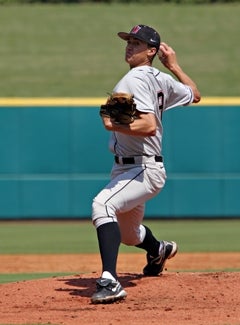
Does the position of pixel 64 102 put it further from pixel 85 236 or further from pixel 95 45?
pixel 95 45

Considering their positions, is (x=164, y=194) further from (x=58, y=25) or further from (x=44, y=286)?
(x=58, y=25)

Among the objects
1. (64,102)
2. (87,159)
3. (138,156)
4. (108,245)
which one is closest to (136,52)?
(138,156)

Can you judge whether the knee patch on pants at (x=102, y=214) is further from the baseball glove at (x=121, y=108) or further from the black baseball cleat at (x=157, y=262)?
the black baseball cleat at (x=157, y=262)

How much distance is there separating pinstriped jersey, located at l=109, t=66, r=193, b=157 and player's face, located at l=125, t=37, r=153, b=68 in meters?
0.06

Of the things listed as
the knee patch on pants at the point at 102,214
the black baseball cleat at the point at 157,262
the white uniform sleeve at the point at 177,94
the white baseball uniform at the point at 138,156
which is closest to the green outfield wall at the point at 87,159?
the black baseball cleat at the point at 157,262

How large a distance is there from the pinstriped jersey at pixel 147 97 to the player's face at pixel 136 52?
0.19ft

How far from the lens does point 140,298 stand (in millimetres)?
6234

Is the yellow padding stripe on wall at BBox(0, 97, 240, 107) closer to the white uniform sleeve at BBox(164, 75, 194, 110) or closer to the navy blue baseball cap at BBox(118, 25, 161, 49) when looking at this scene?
the white uniform sleeve at BBox(164, 75, 194, 110)

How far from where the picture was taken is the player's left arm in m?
5.96

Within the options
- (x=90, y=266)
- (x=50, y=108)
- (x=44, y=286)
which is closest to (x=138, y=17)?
(x=50, y=108)

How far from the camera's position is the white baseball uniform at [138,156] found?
20.1 ft

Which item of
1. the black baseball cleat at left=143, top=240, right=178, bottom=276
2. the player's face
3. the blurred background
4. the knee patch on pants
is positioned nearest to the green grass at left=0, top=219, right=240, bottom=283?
the blurred background

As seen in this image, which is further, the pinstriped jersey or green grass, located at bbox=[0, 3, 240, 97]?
green grass, located at bbox=[0, 3, 240, 97]

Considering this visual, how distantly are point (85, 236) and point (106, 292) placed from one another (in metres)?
5.51
